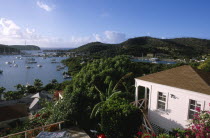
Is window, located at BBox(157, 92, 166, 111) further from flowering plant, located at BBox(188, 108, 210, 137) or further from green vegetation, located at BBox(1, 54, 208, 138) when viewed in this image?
flowering plant, located at BBox(188, 108, 210, 137)

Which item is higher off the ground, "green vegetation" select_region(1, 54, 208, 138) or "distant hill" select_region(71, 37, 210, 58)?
"distant hill" select_region(71, 37, 210, 58)

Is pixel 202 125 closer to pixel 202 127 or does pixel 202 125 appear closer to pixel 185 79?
pixel 202 127

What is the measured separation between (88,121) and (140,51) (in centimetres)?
9145

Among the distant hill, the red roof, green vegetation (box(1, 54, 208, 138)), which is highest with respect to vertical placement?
the distant hill

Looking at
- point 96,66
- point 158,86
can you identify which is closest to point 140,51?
point 96,66

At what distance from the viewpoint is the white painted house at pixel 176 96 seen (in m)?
7.65

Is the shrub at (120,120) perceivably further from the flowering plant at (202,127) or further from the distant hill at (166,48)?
the distant hill at (166,48)

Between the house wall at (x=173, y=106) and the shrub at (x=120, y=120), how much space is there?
233cm

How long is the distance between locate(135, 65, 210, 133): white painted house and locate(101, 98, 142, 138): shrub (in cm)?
237

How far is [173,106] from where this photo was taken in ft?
28.2

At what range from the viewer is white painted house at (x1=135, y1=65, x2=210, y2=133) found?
7652 millimetres

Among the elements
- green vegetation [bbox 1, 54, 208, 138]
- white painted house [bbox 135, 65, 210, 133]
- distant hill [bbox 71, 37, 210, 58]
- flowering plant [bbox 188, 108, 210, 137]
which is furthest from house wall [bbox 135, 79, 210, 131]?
distant hill [bbox 71, 37, 210, 58]

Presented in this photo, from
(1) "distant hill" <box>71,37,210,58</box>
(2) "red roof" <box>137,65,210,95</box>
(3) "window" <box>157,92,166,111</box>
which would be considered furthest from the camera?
(1) "distant hill" <box>71,37,210,58</box>

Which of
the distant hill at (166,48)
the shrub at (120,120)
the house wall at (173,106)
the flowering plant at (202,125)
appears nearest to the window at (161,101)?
the house wall at (173,106)
